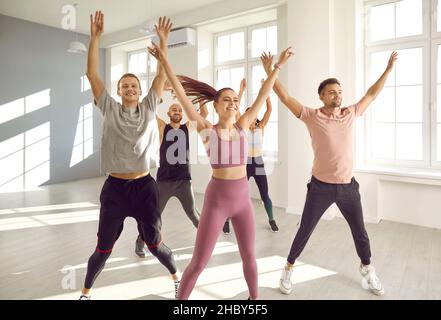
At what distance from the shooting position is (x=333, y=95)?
2.39 m

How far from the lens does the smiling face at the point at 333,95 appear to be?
2.39m

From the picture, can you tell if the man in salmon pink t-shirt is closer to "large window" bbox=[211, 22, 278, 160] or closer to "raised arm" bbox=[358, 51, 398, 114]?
"raised arm" bbox=[358, 51, 398, 114]

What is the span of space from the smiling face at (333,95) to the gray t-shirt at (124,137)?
119 centimetres

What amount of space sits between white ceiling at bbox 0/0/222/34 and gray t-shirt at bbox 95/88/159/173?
4482 millimetres

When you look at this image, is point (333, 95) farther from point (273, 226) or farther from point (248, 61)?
point (248, 61)

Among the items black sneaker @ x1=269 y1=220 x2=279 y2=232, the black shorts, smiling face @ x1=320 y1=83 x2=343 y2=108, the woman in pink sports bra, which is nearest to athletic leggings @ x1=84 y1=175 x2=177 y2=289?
the black shorts

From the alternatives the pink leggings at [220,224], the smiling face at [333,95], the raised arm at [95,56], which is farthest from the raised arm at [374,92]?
the raised arm at [95,56]

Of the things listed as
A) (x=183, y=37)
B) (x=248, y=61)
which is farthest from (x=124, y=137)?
(x=183, y=37)

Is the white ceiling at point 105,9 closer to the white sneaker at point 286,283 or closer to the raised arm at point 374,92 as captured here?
the raised arm at point 374,92

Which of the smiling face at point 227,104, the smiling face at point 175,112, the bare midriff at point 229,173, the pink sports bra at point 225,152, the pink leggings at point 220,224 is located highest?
the smiling face at point 175,112

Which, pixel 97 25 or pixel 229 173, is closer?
pixel 229 173

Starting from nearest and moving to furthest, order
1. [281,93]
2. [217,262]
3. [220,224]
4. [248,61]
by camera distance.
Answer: [220,224] < [281,93] < [217,262] < [248,61]

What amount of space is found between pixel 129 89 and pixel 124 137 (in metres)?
0.29
